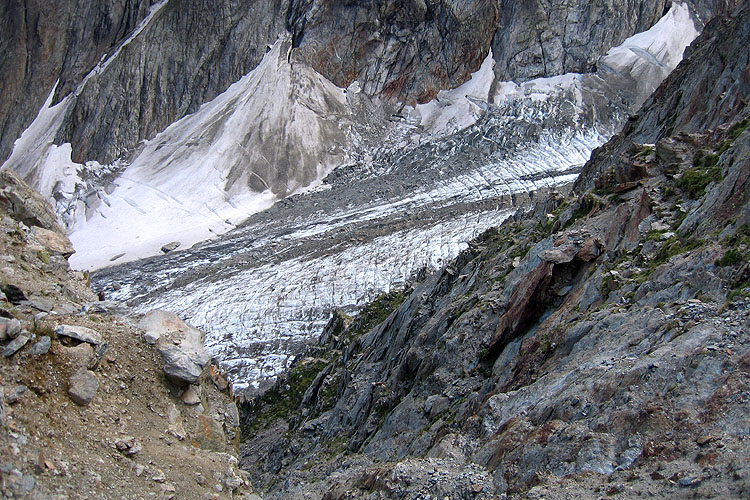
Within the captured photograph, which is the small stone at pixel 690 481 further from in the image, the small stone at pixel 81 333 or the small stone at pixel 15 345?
the small stone at pixel 15 345

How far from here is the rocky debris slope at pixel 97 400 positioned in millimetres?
9547

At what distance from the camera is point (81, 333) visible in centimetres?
1129

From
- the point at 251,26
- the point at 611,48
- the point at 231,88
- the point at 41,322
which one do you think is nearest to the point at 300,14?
the point at 251,26

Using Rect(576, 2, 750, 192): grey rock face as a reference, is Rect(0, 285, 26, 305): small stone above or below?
below

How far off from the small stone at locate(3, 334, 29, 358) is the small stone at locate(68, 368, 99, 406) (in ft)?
2.91

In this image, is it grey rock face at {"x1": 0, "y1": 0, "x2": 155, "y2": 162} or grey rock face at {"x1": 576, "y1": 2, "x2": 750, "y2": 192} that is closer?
grey rock face at {"x1": 576, "y1": 2, "x2": 750, "y2": 192}

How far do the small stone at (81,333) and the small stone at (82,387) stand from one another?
564 millimetres

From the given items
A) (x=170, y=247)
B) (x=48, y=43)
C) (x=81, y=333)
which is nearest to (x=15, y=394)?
(x=81, y=333)

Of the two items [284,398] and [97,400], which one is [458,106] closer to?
[284,398]

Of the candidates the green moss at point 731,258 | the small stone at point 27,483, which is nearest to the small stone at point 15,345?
the small stone at point 27,483

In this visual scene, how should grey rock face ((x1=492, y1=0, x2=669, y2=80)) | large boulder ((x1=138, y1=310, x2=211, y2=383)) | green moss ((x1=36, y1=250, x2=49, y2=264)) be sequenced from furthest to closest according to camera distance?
grey rock face ((x1=492, y1=0, x2=669, y2=80))
green moss ((x1=36, y1=250, x2=49, y2=264))
large boulder ((x1=138, y1=310, x2=211, y2=383))

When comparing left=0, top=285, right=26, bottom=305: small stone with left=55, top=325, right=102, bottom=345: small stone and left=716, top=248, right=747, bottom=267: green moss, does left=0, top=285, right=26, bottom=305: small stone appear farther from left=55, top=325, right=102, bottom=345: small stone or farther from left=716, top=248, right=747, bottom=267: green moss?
left=716, top=248, right=747, bottom=267: green moss

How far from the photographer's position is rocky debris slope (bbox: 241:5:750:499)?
10008 millimetres

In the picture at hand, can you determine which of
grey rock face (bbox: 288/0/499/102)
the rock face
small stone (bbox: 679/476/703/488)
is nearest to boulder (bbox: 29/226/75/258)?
small stone (bbox: 679/476/703/488)
